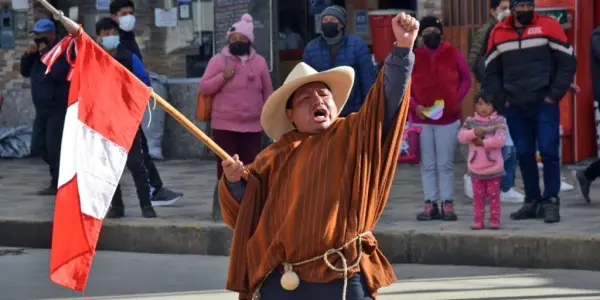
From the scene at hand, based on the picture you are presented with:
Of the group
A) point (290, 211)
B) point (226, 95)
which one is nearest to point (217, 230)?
point (226, 95)

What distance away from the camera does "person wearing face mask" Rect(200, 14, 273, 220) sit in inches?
→ 455

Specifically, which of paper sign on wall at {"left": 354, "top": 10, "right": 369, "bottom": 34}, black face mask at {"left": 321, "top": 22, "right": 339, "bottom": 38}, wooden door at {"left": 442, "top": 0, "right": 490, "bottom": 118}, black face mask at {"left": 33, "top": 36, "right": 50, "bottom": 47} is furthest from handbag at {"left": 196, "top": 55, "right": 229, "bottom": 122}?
paper sign on wall at {"left": 354, "top": 10, "right": 369, "bottom": 34}

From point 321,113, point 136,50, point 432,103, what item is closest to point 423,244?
point 432,103

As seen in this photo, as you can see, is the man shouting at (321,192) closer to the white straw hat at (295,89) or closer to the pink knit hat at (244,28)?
the white straw hat at (295,89)

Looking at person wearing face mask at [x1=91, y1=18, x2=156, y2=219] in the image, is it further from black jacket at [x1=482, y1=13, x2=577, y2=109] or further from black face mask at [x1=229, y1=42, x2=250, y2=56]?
black jacket at [x1=482, y1=13, x2=577, y2=109]

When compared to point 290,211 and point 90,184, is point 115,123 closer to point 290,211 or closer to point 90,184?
point 90,184

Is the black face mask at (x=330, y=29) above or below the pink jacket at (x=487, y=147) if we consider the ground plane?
above

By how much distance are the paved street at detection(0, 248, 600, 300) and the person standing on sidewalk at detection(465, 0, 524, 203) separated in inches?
96.7

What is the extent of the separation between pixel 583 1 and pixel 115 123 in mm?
9872

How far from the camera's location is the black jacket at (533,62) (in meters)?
10.9

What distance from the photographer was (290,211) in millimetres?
5316

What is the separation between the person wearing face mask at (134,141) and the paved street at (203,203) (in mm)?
138

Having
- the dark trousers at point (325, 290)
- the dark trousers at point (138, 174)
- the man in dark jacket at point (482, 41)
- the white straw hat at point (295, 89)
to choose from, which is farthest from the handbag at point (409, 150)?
the dark trousers at point (325, 290)

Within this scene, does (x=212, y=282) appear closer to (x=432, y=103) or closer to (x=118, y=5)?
(x=432, y=103)
